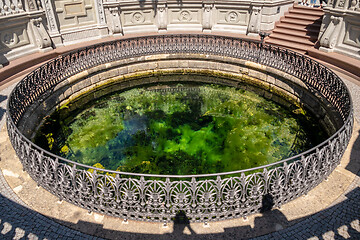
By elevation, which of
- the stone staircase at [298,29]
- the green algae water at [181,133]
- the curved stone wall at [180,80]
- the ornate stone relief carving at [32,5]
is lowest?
the green algae water at [181,133]

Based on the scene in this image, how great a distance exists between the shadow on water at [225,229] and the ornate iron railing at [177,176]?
0.30 metres

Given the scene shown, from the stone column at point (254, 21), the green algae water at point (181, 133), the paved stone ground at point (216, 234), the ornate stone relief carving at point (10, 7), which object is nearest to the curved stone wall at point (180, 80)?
the green algae water at point (181, 133)

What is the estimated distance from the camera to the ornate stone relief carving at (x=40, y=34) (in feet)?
45.0

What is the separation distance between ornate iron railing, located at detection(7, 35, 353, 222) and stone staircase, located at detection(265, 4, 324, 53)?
224 cm

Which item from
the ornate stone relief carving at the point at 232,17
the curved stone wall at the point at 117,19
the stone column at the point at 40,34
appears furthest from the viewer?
the ornate stone relief carving at the point at 232,17

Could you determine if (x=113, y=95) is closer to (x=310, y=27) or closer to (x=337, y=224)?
(x=337, y=224)

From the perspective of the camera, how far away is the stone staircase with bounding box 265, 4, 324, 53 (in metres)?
14.4

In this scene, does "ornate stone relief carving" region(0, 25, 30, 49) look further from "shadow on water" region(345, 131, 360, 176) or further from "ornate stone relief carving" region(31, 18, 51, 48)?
"shadow on water" region(345, 131, 360, 176)

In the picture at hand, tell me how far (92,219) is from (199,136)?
204 inches

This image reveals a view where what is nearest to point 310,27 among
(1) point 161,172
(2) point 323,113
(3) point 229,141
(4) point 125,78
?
(2) point 323,113

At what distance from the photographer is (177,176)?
217 inches

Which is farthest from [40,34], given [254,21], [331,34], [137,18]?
[331,34]

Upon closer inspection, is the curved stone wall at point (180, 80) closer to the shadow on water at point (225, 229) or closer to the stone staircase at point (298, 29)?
the stone staircase at point (298, 29)

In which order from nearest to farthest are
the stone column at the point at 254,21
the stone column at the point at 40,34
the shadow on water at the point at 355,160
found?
the shadow on water at the point at 355,160 < the stone column at the point at 40,34 < the stone column at the point at 254,21
